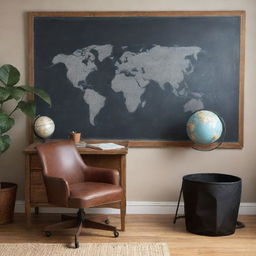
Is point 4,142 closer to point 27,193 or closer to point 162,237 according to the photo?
point 27,193

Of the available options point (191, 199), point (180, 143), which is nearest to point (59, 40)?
point (180, 143)

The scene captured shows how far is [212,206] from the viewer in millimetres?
4656

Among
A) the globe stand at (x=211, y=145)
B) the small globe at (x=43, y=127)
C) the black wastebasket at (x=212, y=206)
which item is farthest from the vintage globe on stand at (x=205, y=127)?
the small globe at (x=43, y=127)

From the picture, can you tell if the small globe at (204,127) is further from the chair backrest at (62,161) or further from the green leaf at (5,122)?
the green leaf at (5,122)

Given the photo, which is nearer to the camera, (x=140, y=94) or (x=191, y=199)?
(x=191, y=199)

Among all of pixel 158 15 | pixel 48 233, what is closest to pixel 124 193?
pixel 48 233

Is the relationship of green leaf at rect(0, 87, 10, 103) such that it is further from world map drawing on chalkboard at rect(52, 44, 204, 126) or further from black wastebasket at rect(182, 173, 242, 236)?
black wastebasket at rect(182, 173, 242, 236)

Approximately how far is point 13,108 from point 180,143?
1727 millimetres

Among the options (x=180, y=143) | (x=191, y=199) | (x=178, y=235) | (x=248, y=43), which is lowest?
(x=178, y=235)

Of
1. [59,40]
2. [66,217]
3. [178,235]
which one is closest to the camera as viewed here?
[178,235]

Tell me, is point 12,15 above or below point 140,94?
above

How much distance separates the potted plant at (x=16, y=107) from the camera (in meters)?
4.96

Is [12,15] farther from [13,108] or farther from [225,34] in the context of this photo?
[225,34]

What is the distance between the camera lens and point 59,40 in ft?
17.7
